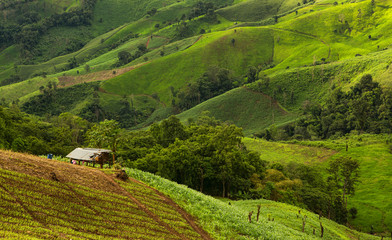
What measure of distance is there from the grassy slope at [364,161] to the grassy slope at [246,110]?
39.5 meters

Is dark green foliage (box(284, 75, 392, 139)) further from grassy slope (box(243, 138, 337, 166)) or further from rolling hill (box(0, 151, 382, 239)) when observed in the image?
rolling hill (box(0, 151, 382, 239))

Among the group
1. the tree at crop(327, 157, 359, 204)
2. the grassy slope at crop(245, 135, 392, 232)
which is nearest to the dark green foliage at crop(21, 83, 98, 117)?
the grassy slope at crop(245, 135, 392, 232)

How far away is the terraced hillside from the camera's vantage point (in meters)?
19.0

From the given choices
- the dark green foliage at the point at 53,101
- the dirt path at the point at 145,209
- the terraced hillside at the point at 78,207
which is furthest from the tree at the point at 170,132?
the dark green foliage at the point at 53,101

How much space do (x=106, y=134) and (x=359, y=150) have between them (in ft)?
322

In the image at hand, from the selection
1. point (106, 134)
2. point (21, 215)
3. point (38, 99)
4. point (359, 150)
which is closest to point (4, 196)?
point (21, 215)

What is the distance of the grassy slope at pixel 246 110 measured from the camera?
165750 mm

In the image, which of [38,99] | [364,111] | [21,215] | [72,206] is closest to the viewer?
[21,215]

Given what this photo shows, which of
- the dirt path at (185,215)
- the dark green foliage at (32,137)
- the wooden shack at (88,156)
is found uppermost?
the dark green foliage at (32,137)

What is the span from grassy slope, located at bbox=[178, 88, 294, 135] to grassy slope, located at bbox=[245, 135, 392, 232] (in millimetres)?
39487

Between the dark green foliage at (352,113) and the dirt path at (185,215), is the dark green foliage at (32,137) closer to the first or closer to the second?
the dirt path at (185,215)

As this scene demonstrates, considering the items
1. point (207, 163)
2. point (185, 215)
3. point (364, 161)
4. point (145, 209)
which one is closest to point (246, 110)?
point (364, 161)

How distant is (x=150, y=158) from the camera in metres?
62.0

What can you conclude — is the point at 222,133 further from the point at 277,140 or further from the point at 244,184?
the point at 277,140
